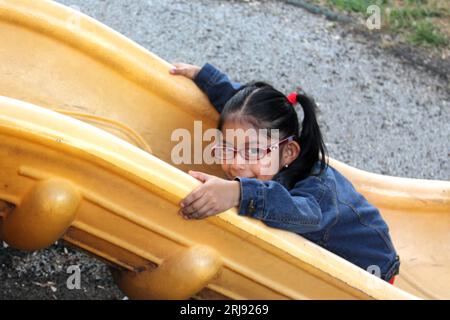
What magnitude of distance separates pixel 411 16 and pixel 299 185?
7.27ft

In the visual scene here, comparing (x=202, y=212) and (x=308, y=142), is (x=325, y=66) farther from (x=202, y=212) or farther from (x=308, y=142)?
(x=202, y=212)

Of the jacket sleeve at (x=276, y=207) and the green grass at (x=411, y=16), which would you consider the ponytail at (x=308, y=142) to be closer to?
the jacket sleeve at (x=276, y=207)

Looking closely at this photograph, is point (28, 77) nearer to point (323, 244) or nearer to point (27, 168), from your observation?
point (27, 168)

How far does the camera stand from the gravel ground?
2.77 metres

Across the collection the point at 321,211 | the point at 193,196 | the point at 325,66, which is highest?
the point at 193,196

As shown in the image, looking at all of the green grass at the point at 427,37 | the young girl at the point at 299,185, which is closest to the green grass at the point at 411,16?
the green grass at the point at 427,37

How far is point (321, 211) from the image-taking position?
5.03ft

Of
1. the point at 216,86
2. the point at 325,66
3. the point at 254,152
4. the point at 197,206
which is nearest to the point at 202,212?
the point at 197,206

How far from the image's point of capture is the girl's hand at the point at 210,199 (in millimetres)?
1314

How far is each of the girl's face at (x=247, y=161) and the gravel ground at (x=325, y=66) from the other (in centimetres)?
113

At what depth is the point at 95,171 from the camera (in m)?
1.28

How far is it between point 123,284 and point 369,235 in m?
0.50

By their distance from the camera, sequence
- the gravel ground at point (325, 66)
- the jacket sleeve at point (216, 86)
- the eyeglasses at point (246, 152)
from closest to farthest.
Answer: the eyeglasses at point (246, 152)
the jacket sleeve at point (216, 86)
the gravel ground at point (325, 66)

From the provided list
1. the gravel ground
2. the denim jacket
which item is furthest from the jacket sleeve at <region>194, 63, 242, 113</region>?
the gravel ground
